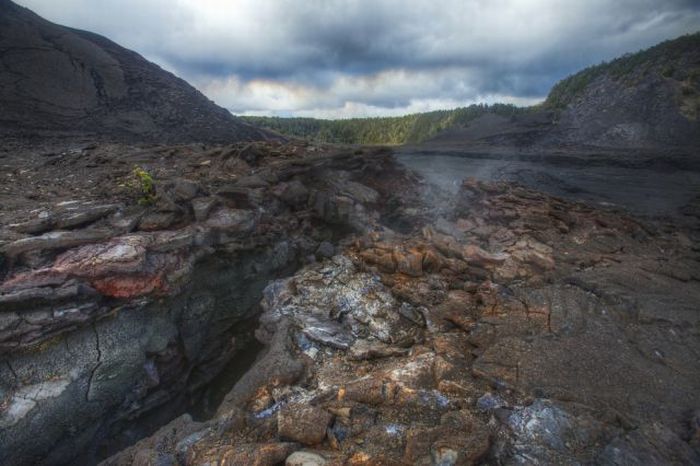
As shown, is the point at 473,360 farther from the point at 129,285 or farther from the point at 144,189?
the point at 144,189

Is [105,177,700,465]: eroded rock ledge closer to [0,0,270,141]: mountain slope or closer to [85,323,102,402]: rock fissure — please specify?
[85,323,102,402]: rock fissure

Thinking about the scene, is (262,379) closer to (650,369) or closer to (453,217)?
Result: (650,369)

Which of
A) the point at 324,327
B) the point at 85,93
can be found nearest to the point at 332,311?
the point at 324,327

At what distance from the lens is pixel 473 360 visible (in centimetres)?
446

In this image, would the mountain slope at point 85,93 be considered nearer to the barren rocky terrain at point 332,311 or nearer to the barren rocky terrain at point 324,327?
the barren rocky terrain at point 332,311

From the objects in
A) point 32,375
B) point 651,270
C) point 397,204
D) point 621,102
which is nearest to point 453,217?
point 397,204

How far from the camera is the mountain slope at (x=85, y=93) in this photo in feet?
43.2

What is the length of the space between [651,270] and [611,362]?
10.3 ft

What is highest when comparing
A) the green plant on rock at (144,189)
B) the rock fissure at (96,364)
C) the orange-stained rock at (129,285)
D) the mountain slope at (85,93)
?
the mountain slope at (85,93)

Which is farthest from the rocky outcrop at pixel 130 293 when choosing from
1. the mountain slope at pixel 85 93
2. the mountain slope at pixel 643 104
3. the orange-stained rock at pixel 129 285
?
the mountain slope at pixel 643 104

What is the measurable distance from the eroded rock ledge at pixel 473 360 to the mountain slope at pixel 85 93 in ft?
42.1

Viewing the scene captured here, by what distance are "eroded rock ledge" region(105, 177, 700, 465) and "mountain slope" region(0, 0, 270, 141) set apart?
505 inches

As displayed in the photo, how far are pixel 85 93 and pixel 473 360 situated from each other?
1859cm

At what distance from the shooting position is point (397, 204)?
9.99 metres
